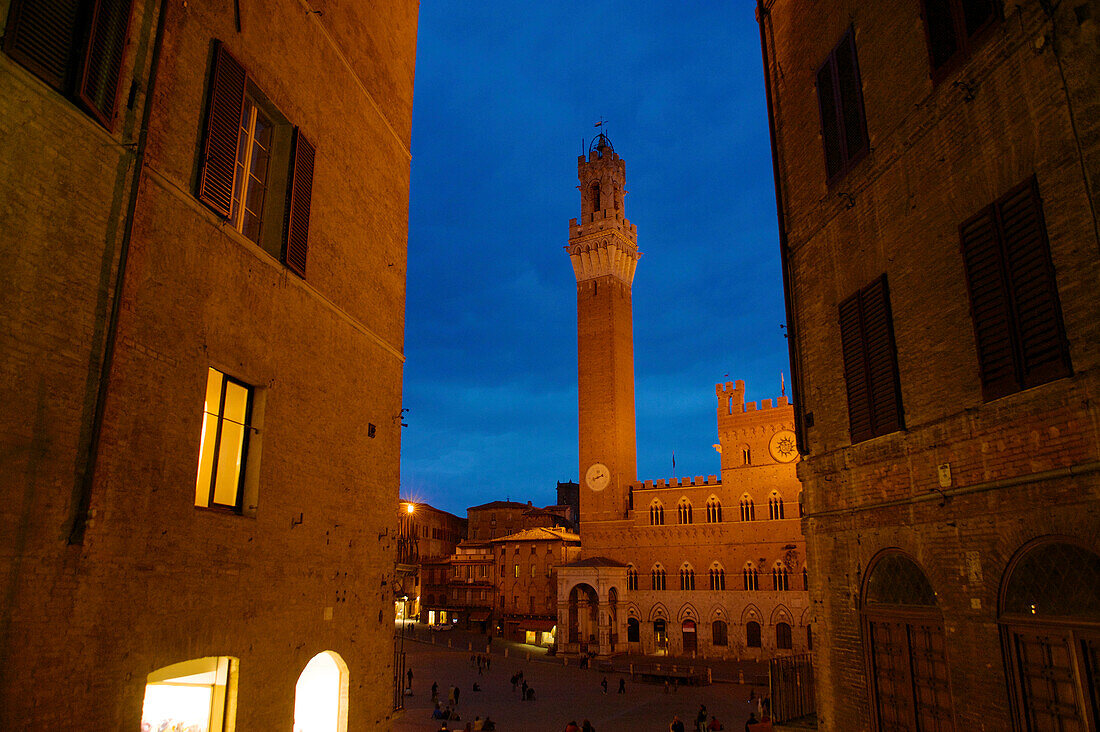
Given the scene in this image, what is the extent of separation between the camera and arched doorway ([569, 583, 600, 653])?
49.3 m

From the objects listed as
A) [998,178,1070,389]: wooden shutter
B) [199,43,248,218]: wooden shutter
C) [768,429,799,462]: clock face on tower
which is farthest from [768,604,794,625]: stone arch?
[199,43,248,218]: wooden shutter

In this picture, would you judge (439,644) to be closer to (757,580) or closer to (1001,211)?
(757,580)

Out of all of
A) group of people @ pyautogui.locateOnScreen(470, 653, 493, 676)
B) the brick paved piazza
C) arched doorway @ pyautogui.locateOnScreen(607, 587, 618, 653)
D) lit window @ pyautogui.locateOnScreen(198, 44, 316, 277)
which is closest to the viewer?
lit window @ pyautogui.locateOnScreen(198, 44, 316, 277)

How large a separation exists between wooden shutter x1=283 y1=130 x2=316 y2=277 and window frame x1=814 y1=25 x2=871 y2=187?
801 centimetres

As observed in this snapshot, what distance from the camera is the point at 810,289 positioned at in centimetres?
1138

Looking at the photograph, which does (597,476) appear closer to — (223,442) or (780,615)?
(780,615)

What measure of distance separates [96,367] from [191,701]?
3919 millimetres

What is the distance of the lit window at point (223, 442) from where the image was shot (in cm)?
796

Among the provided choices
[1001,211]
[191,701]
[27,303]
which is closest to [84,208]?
[27,303]

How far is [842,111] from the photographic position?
35.0ft

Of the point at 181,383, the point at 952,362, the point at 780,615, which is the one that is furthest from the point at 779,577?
the point at 181,383

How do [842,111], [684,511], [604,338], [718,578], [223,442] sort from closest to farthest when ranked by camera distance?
1. [223,442]
2. [842,111]
3. [718,578]
4. [684,511]
5. [604,338]

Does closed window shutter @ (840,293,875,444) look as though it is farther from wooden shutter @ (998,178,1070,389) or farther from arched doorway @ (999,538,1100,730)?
arched doorway @ (999,538,1100,730)

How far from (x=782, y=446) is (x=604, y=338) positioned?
16453 mm
